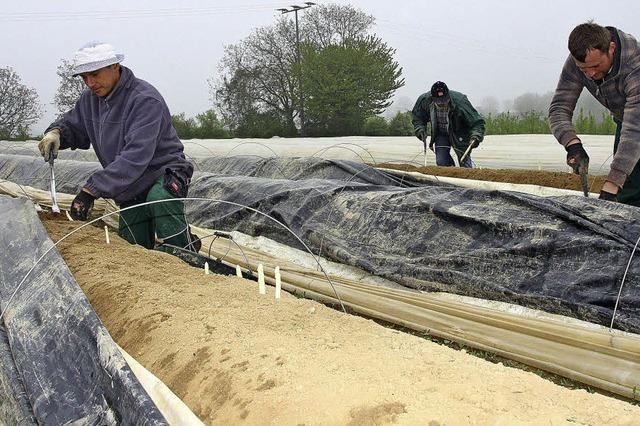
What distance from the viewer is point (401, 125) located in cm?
2466

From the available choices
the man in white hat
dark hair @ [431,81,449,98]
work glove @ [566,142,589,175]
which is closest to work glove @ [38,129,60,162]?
the man in white hat

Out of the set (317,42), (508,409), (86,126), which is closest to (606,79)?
(508,409)

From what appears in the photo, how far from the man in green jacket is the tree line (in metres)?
16.7

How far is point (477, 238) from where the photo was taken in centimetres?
341

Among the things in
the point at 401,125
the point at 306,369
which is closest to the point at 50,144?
the point at 306,369

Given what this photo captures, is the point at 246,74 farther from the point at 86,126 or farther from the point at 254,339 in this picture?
the point at 254,339

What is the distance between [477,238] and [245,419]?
2.30 m

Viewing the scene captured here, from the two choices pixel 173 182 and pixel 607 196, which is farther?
pixel 173 182

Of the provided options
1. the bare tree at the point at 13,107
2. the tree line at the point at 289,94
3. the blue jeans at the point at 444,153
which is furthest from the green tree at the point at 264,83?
the blue jeans at the point at 444,153

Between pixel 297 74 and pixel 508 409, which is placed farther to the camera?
pixel 297 74

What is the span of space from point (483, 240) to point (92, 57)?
2.53 metres

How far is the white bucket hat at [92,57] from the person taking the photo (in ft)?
10.3

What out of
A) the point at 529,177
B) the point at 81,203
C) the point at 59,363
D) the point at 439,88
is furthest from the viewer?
the point at 439,88

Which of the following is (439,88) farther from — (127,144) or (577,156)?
(127,144)
